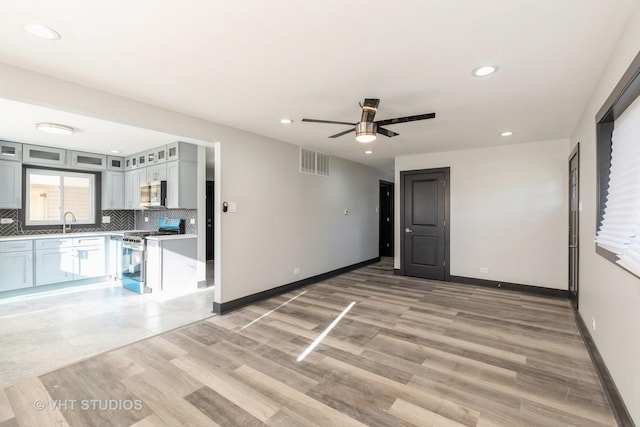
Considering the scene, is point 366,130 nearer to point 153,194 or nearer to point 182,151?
point 182,151

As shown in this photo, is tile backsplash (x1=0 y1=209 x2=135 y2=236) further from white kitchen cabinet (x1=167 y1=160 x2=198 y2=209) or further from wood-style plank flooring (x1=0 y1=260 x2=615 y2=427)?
wood-style plank flooring (x1=0 y1=260 x2=615 y2=427)

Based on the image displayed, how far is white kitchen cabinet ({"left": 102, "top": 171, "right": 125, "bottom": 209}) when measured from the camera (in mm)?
6039

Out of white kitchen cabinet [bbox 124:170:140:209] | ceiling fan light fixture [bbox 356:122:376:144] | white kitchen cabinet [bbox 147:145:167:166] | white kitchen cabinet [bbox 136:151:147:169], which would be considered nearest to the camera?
ceiling fan light fixture [bbox 356:122:376:144]

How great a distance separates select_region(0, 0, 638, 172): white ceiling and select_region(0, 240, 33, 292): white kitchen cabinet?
2.32 m

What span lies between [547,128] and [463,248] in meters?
2.37

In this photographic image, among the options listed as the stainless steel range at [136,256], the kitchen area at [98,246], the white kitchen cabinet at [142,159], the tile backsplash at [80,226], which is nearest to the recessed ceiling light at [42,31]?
the kitchen area at [98,246]

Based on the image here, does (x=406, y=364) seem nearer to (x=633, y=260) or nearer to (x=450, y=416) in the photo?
(x=450, y=416)

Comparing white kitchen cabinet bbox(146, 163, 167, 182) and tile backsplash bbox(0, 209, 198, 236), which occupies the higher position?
white kitchen cabinet bbox(146, 163, 167, 182)

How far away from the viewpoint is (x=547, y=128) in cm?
409

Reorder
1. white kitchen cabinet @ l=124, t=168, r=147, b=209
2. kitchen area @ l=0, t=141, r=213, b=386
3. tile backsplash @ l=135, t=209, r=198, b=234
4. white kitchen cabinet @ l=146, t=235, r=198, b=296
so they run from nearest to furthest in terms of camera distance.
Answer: kitchen area @ l=0, t=141, r=213, b=386
white kitchen cabinet @ l=146, t=235, r=198, b=296
tile backsplash @ l=135, t=209, r=198, b=234
white kitchen cabinet @ l=124, t=168, r=147, b=209

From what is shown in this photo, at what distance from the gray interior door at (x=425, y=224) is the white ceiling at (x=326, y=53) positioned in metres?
2.28

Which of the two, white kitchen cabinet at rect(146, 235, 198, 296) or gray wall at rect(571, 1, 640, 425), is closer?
gray wall at rect(571, 1, 640, 425)

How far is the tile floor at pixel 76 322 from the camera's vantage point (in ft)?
9.07

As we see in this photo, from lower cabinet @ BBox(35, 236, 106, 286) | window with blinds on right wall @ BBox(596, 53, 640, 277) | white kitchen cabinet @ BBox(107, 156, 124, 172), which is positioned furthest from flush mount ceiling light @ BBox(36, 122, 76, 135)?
window with blinds on right wall @ BBox(596, 53, 640, 277)
